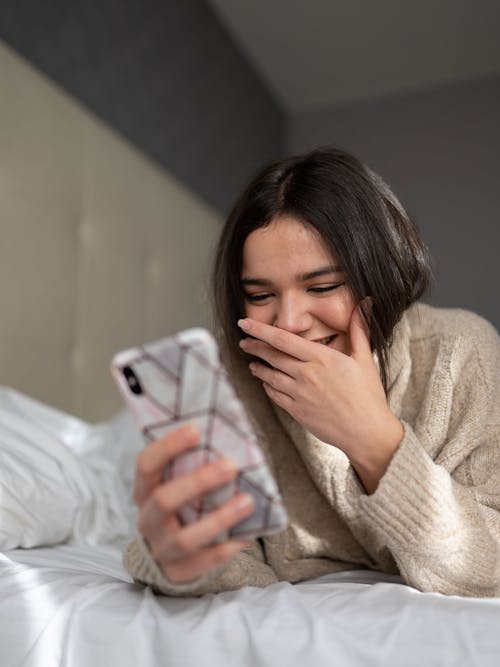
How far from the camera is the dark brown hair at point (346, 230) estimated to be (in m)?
0.92

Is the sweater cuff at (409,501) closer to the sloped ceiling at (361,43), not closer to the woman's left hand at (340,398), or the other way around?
the woman's left hand at (340,398)

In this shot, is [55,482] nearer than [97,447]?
Yes

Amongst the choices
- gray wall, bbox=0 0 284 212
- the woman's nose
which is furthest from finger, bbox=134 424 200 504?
gray wall, bbox=0 0 284 212

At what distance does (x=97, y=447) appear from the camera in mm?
1392

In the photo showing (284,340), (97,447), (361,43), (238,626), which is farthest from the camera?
(361,43)

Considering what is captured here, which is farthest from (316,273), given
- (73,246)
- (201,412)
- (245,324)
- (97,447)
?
(73,246)

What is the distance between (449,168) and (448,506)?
8.50 feet

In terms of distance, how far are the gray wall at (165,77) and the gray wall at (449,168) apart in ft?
1.71

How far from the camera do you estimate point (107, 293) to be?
1820 mm

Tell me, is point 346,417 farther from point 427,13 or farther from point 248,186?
point 427,13

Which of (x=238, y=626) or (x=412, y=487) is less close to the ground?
(x=412, y=487)

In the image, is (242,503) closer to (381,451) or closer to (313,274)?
(381,451)

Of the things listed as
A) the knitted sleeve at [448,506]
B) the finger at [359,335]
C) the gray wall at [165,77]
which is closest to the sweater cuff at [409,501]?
the knitted sleeve at [448,506]

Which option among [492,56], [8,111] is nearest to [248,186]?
[8,111]
